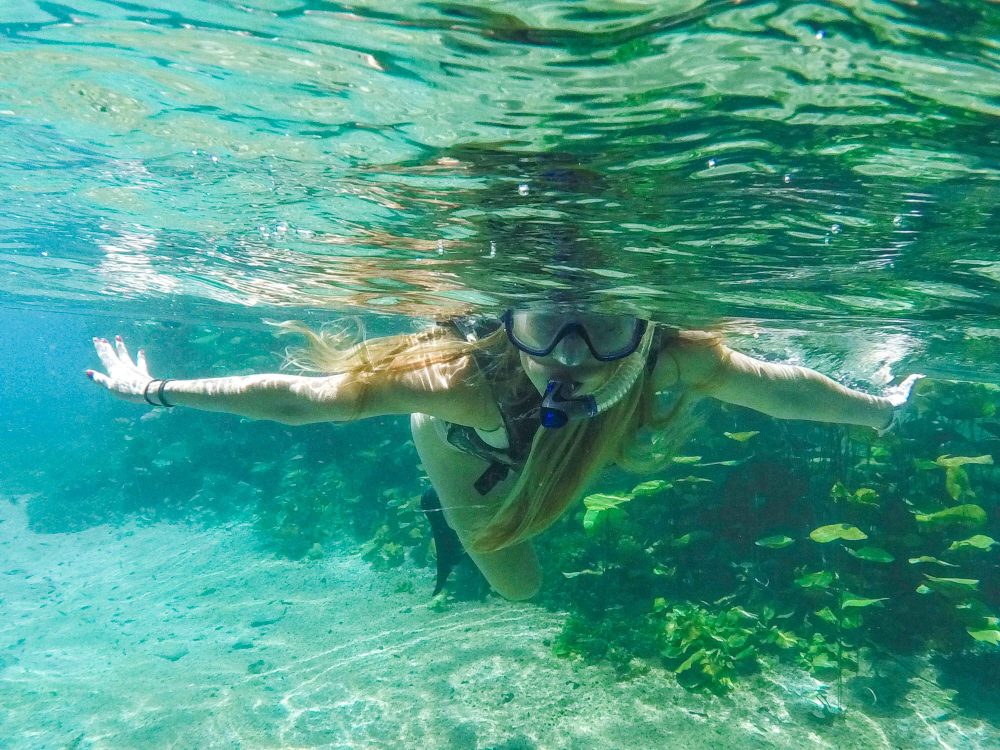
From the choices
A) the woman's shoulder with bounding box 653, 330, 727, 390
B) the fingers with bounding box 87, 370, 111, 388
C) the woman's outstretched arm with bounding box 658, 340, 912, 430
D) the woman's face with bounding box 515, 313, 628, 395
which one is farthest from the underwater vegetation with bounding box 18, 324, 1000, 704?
the fingers with bounding box 87, 370, 111, 388

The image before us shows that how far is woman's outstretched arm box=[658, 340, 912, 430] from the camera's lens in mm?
5035

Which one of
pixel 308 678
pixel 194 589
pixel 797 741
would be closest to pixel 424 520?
pixel 308 678

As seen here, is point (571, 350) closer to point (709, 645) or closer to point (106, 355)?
point (106, 355)

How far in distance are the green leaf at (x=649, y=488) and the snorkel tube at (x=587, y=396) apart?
620cm

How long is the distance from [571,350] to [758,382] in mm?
1872

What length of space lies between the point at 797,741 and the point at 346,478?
12957mm

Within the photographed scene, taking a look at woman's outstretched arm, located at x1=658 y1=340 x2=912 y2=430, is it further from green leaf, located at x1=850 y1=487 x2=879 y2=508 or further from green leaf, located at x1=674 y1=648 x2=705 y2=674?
green leaf, located at x1=850 y1=487 x2=879 y2=508

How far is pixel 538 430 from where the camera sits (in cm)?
474

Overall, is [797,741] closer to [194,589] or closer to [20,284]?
[194,589]

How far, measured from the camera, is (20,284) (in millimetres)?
19156

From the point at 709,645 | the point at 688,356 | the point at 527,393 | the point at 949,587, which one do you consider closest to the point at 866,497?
the point at 949,587

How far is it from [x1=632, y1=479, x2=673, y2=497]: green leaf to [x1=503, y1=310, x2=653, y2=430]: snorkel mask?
6216 millimetres

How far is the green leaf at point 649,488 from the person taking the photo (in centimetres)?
1043

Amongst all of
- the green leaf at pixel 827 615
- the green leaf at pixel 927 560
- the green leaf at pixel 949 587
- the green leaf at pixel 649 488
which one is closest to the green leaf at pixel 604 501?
the green leaf at pixel 649 488
